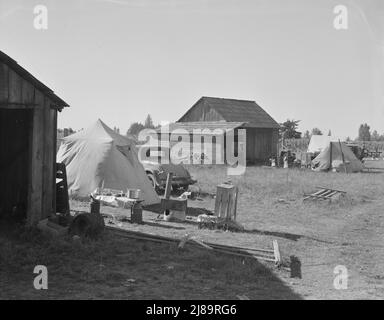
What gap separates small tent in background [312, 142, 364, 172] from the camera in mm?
28453

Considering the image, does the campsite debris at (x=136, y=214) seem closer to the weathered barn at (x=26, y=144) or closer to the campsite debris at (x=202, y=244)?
the weathered barn at (x=26, y=144)

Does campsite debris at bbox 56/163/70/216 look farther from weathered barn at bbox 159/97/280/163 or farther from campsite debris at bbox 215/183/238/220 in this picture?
weathered barn at bbox 159/97/280/163

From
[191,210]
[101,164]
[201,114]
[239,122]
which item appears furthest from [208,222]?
[201,114]

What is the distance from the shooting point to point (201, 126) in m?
34.8

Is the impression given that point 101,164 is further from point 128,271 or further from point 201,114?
point 201,114

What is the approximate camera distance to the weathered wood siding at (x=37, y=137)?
825 centimetres

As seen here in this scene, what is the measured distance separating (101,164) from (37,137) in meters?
5.18

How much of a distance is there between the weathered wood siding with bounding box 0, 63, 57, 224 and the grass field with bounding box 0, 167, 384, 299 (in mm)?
859

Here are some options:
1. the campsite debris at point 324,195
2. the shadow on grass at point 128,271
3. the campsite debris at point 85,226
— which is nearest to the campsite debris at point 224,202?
the shadow on grass at point 128,271

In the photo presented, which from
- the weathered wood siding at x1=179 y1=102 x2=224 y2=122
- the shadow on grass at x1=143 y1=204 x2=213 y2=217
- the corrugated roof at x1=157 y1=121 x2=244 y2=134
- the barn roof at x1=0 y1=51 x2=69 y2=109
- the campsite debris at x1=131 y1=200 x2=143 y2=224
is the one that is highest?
the weathered wood siding at x1=179 y1=102 x2=224 y2=122

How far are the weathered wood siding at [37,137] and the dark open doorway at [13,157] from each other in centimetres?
100

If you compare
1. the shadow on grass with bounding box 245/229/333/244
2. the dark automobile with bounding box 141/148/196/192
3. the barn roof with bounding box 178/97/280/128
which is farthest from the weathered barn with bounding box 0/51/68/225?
the barn roof with bounding box 178/97/280/128
